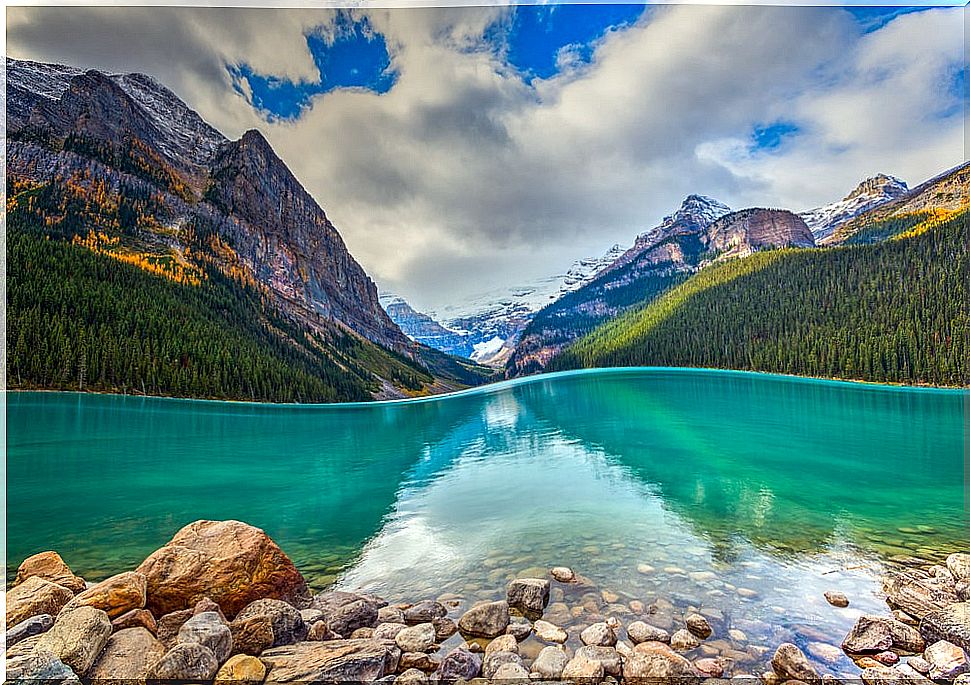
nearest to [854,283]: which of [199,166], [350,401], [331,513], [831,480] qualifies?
[831,480]

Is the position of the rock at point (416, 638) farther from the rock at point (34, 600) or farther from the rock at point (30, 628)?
the rock at point (34, 600)

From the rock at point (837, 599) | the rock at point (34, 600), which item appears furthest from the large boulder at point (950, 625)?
the rock at point (34, 600)

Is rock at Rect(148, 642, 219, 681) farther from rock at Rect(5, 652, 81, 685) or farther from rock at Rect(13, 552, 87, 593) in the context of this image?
rock at Rect(13, 552, 87, 593)

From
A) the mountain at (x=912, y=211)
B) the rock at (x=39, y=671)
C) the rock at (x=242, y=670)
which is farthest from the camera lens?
the mountain at (x=912, y=211)

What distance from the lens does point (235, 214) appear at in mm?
86312

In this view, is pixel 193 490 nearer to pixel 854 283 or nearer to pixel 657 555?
pixel 657 555

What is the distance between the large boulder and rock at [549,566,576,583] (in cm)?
270

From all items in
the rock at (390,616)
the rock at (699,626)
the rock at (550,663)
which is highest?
the rock at (550,663)

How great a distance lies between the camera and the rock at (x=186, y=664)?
231cm

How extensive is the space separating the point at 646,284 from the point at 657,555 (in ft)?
508

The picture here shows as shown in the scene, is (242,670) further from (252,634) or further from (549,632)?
(549,632)

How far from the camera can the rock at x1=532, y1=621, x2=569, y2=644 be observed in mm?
3402

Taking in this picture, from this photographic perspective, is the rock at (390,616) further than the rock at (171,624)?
Yes

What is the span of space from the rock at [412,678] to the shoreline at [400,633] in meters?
0.01
